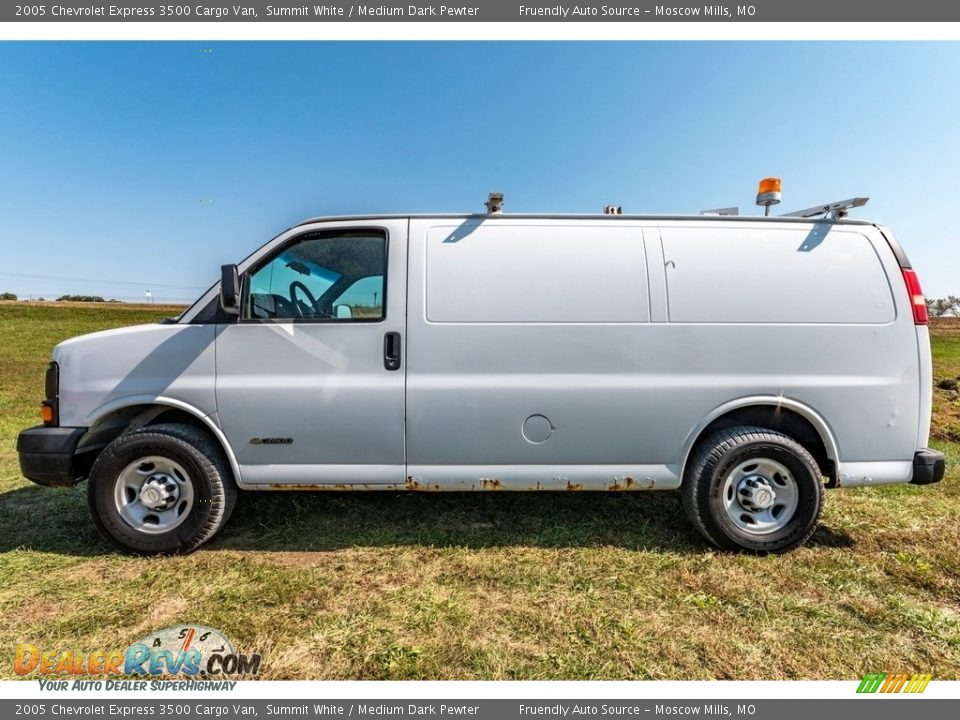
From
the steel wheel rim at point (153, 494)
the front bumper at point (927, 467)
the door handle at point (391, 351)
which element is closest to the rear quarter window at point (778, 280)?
the front bumper at point (927, 467)

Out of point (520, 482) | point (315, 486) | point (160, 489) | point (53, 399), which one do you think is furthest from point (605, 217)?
point (53, 399)

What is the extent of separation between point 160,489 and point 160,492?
2 cm

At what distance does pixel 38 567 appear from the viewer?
2842 mm

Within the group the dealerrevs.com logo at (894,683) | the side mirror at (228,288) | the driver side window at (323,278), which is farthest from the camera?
the driver side window at (323,278)

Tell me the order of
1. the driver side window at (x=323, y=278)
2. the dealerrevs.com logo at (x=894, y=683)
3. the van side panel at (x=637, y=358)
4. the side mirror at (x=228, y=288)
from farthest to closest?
the driver side window at (x=323, y=278) < the van side panel at (x=637, y=358) < the side mirror at (x=228, y=288) < the dealerrevs.com logo at (x=894, y=683)

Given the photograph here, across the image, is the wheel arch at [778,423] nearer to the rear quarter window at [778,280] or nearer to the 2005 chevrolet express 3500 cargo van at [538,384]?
the 2005 chevrolet express 3500 cargo van at [538,384]

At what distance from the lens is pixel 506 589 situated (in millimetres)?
2607

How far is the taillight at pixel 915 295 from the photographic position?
2949mm

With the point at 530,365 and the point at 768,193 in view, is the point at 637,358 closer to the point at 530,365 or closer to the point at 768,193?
the point at 530,365

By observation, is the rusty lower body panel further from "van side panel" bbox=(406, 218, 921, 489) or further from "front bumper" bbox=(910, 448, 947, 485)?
"front bumper" bbox=(910, 448, 947, 485)

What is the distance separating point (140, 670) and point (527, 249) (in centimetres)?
312

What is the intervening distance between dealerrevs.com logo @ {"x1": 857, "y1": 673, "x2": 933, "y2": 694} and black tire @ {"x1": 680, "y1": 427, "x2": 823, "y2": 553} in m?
0.91

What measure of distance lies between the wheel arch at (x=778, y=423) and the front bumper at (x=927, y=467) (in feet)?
1.60

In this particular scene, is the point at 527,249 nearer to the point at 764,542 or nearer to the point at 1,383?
the point at 764,542
